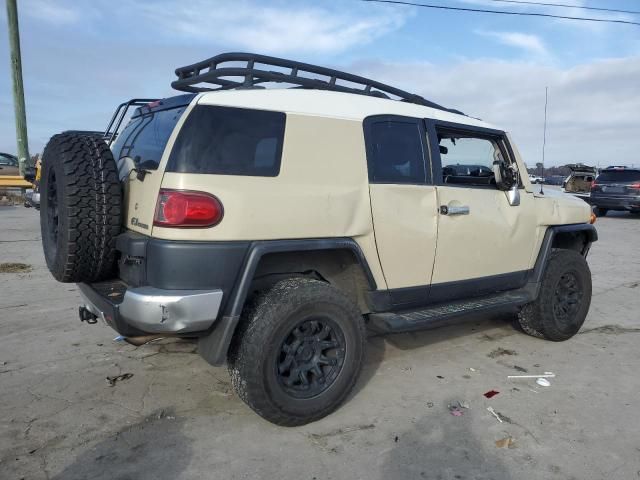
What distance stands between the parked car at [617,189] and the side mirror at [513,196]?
14.1m

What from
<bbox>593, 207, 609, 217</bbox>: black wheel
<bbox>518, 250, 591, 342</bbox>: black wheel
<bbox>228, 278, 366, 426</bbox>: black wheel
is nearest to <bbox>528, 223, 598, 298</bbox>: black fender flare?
<bbox>518, 250, 591, 342</bbox>: black wheel

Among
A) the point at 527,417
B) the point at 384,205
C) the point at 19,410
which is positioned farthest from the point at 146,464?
the point at 527,417

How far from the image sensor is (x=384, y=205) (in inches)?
134

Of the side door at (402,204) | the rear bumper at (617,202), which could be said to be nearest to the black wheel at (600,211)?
the rear bumper at (617,202)

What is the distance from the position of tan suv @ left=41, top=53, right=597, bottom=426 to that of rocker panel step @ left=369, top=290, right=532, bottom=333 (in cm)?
2

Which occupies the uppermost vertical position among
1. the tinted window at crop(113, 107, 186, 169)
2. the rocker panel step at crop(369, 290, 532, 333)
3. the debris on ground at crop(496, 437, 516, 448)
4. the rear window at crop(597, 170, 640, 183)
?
the tinted window at crop(113, 107, 186, 169)

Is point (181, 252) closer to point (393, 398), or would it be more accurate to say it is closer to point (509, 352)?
point (393, 398)

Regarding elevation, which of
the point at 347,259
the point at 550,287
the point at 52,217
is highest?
the point at 52,217

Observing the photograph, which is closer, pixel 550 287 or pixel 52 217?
pixel 52 217

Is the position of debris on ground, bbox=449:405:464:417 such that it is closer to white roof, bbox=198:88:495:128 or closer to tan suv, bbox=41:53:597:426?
tan suv, bbox=41:53:597:426

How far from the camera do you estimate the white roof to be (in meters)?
2.96

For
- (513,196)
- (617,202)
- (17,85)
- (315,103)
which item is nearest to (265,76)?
(315,103)

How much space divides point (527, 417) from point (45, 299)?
495 cm

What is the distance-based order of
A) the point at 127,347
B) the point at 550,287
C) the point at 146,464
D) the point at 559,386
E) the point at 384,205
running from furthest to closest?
the point at 550,287 → the point at 127,347 → the point at 559,386 → the point at 384,205 → the point at 146,464
